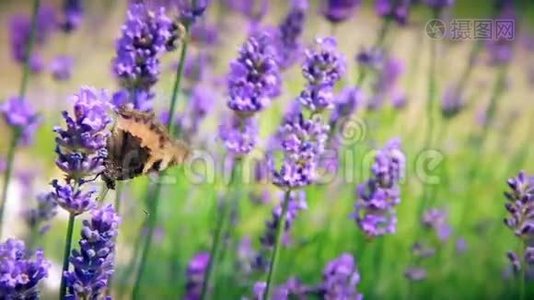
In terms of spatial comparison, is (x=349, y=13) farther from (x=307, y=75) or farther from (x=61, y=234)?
(x=61, y=234)

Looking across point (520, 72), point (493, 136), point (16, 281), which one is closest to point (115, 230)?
point (16, 281)

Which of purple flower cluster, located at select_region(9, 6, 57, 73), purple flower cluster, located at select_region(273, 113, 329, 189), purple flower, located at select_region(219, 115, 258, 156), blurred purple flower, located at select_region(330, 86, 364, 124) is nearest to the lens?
purple flower cluster, located at select_region(273, 113, 329, 189)

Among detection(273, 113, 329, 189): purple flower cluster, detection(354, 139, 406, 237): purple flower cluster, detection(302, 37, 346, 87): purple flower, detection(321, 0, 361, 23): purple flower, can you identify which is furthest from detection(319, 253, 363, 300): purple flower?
detection(321, 0, 361, 23): purple flower

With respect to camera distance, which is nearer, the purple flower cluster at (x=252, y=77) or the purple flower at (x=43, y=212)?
the purple flower cluster at (x=252, y=77)

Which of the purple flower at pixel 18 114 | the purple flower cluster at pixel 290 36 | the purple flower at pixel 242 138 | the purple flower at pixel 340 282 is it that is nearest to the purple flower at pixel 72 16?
the purple flower at pixel 18 114

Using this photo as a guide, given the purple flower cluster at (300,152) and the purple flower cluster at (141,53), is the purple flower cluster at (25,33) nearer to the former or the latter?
the purple flower cluster at (141,53)

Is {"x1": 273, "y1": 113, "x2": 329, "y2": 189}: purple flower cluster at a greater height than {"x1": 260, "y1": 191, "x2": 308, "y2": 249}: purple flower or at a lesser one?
greater

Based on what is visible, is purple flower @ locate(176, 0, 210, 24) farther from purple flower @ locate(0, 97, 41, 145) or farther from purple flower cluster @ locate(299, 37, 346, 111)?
purple flower @ locate(0, 97, 41, 145)
